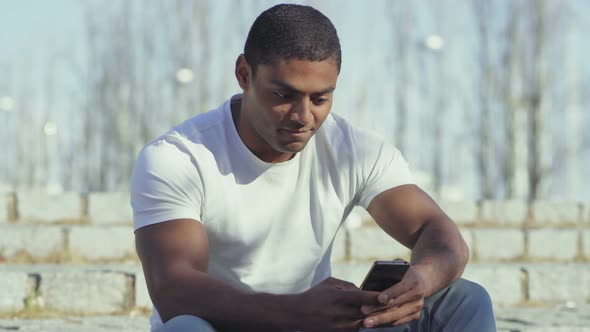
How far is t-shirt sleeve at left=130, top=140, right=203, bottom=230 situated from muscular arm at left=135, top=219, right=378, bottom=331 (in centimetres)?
4

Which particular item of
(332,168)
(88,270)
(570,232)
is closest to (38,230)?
(88,270)

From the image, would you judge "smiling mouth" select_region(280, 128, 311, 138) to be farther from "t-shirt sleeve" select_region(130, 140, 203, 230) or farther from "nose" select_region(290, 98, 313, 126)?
"t-shirt sleeve" select_region(130, 140, 203, 230)

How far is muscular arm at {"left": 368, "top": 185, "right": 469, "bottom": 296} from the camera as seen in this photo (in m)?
3.76

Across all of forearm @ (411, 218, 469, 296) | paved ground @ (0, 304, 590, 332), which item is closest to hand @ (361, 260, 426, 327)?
forearm @ (411, 218, 469, 296)

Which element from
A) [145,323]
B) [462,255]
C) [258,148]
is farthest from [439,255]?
[145,323]

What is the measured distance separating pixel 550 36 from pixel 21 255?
51.4ft

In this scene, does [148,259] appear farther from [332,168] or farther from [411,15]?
[411,15]

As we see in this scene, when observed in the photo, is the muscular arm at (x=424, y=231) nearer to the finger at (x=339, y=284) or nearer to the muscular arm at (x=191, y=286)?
the finger at (x=339, y=284)

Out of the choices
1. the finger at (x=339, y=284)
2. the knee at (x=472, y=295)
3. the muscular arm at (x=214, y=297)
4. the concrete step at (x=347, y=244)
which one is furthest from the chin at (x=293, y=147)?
the concrete step at (x=347, y=244)

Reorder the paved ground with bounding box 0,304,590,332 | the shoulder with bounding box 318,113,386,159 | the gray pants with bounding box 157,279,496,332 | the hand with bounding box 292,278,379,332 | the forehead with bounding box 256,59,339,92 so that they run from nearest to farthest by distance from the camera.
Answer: the hand with bounding box 292,278,379,332 < the forehead with bounding box 256,59,339,92 < the gray pants with bounding box 157,279,496,332 < the shoulder with bounding box 318,113,386,159 < the paved ground with bounding box 0,304,590,332

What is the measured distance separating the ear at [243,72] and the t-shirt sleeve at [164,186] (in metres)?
0.30

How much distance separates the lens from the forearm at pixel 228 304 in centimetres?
346

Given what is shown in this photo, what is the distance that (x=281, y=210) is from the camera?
386 centimetres

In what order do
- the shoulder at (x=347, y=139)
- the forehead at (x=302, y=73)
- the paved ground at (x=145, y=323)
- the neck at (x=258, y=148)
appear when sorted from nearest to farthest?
the forehead at (x=302, y=73)
the neck at (x=258, y=148)
the shoulder at (x=347, y=139)
the paved ground at (x=145, y=323)
